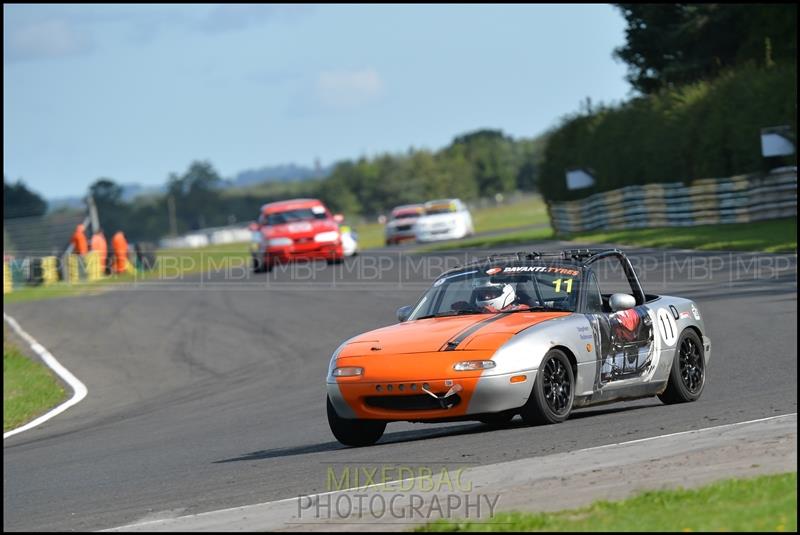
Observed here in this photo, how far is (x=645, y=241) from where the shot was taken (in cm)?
3128

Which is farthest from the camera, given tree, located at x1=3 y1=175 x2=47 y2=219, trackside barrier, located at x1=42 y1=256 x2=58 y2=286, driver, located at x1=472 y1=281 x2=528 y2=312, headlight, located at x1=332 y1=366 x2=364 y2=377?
tree, located at x1=3 y1=175 x2=47 y2=219

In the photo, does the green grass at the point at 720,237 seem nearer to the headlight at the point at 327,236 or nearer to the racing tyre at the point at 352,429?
the headlight at the point at 327,236

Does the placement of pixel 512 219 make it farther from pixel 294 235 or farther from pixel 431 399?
pixel 431 399

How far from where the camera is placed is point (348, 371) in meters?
9.66

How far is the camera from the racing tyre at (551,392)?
941cm

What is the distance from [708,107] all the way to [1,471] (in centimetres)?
2930

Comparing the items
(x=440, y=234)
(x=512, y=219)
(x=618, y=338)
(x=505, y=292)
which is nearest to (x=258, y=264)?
(x=440, y=234)

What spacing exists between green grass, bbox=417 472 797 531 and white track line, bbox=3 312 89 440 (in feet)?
30.9

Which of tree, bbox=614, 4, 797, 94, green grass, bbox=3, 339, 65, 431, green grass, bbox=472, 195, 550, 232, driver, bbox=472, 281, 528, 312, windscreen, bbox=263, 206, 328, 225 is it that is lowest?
green grass, bbox=472, 195, 550, 232

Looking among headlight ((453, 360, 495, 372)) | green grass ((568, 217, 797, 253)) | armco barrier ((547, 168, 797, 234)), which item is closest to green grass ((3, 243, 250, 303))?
armco barrier ((547, 168, 797, 234))

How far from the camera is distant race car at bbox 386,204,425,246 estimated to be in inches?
1917

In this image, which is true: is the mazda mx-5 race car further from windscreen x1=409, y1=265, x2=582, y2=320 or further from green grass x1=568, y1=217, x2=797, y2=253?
green grass x1=568, y1=217, x2=797, y2=253

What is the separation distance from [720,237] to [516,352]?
20976mm

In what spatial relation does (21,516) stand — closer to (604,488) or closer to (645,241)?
(604,488)
